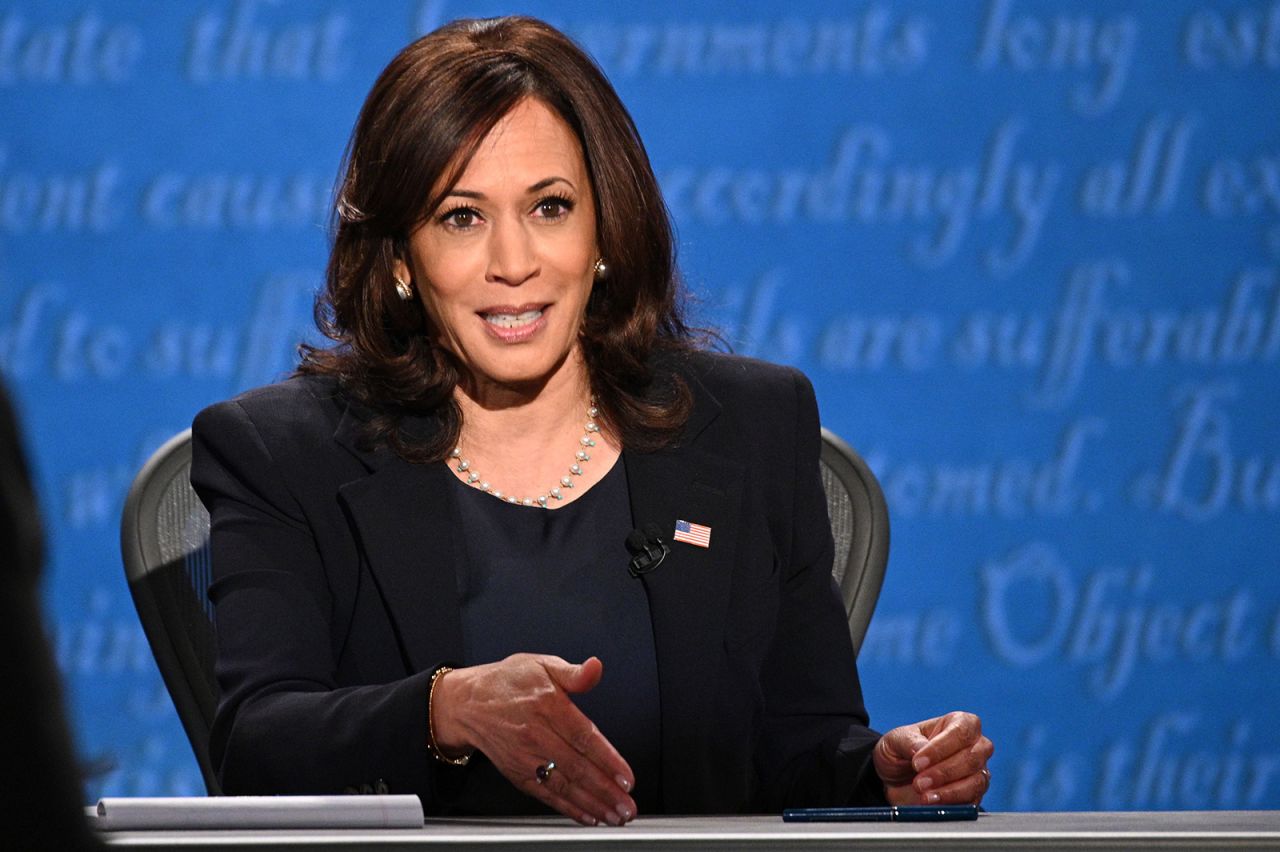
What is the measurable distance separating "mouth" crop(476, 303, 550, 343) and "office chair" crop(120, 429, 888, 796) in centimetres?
45

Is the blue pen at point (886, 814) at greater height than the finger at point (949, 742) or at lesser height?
greater

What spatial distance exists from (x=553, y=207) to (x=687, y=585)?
48cm

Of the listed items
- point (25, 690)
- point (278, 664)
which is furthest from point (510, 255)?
point (25, 690)

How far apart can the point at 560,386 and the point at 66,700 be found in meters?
1.61

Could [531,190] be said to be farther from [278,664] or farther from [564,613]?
[278,664]

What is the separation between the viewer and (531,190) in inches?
75.8

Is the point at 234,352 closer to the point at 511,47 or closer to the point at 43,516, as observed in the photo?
the point at 511,47

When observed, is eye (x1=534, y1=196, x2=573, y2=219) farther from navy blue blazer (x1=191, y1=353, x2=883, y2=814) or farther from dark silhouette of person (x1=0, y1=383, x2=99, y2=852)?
dark silhouette of person (x1=0, y1=383, x2=99, y2=852)

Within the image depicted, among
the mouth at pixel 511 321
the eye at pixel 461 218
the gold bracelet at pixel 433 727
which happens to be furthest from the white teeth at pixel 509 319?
the gold bracelet at pixel 433 727

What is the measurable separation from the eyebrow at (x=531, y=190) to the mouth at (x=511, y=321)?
0.43 feet

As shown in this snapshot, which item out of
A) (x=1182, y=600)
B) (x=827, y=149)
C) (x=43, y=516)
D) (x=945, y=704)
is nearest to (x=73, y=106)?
(x=827, y=149)

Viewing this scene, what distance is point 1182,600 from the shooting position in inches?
145

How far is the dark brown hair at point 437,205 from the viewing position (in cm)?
191

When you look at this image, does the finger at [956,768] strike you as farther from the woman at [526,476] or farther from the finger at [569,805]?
the finger at [569,805]
